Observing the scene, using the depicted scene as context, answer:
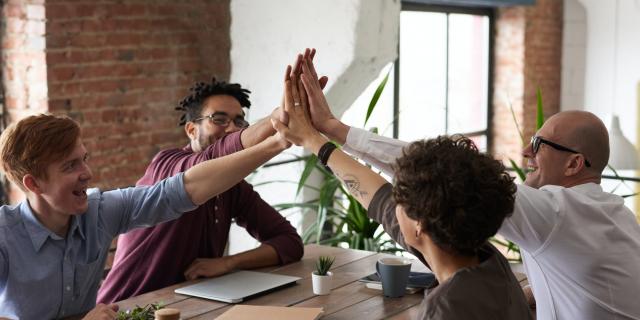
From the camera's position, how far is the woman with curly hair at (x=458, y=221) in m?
1.65

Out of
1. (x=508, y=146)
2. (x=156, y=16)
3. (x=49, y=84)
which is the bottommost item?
(x=508, y=146)

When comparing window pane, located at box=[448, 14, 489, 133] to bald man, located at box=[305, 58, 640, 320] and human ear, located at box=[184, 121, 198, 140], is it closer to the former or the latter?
human ear, located at box=[184, 121, 198, 140]

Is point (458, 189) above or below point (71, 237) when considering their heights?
above

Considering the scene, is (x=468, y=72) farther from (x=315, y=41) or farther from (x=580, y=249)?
(x=580, y=249)

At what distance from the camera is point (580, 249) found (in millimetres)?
2127

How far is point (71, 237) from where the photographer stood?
240 cm

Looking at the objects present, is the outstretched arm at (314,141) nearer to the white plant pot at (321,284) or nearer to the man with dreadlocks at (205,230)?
the man with dreadlocks at (205,230)

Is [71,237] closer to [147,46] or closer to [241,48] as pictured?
[147,46]

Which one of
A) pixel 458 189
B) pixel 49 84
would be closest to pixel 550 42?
pixel 49 84

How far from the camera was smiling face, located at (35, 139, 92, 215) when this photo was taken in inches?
92.3

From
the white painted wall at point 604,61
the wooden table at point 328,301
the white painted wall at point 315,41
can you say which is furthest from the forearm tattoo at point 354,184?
the white painted wall at point 604,61

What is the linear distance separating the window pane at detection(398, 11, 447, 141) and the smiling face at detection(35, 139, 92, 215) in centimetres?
405

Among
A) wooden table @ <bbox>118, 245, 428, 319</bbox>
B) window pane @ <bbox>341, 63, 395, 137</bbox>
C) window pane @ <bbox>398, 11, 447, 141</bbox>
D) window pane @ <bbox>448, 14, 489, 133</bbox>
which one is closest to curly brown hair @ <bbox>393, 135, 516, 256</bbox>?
wooden table @ <bbox>118, 245, 428, 319</bbox>

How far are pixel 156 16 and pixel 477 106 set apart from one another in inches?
148
